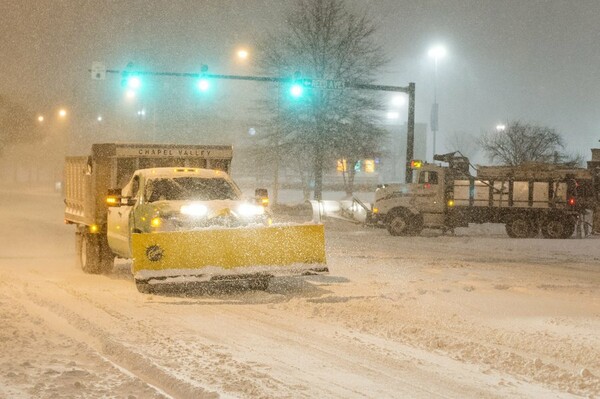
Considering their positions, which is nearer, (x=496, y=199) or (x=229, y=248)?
(x=229, y=248)

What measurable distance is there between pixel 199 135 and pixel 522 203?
39578 mm

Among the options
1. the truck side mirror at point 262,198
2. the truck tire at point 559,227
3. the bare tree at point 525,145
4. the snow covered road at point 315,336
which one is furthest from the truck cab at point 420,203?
the bare tree at point 525,145

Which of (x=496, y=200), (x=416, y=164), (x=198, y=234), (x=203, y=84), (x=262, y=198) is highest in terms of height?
(x=203, y=84)

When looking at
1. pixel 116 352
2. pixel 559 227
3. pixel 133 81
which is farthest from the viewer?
pixel 133 81

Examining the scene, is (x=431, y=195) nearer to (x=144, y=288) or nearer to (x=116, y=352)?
(x=144, y=288)

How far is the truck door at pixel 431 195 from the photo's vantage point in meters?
28.7

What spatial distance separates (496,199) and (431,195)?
2287 millimetres

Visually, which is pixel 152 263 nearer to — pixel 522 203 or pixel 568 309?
pixel 568 309

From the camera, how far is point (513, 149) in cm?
4803

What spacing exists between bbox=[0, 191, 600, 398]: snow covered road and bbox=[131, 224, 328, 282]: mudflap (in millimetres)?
437

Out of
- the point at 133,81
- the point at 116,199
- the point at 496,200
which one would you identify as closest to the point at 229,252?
the point at 116,199

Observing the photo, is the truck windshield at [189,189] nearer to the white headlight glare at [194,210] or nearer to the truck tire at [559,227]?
the white headlight glare at [194,210]

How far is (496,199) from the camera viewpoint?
95.6 feet

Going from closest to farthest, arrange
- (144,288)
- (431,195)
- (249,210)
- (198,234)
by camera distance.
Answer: (198,234) → (144,288) → (249,210) → (431,195)
